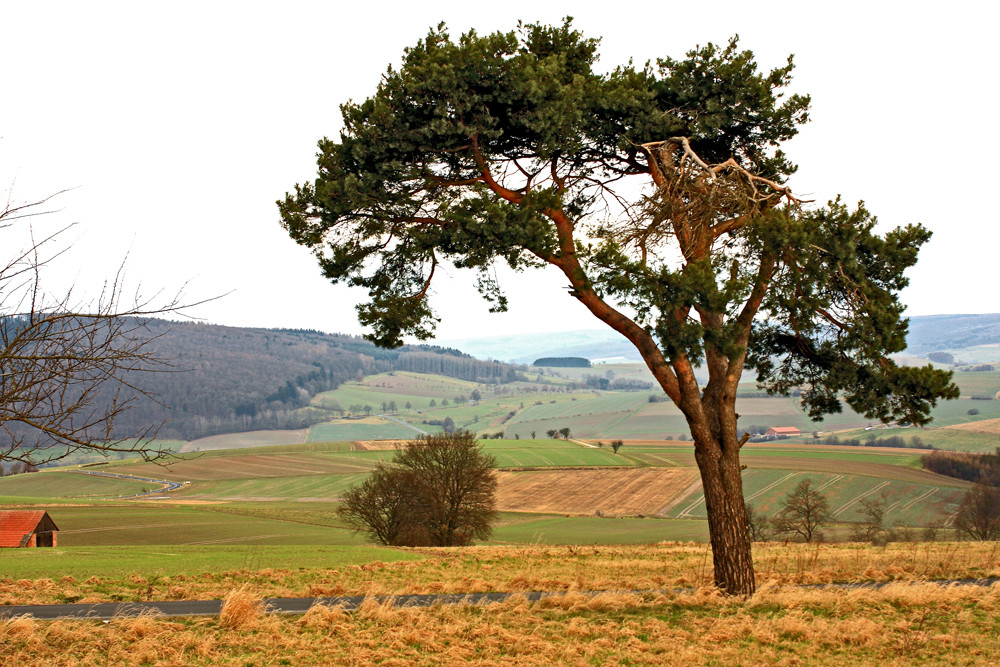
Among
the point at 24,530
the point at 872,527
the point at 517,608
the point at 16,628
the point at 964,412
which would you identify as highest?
the point at 16,628

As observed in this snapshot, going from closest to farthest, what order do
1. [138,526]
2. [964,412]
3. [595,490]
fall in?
[138,526] < [595,490] < [964,412]

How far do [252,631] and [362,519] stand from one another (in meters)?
29.2

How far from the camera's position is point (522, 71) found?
38.9ft

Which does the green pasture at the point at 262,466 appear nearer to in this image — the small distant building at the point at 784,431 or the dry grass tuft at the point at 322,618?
the small distant building at the point at 784,431

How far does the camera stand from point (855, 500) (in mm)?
65438

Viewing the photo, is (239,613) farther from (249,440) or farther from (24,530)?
(249,440)

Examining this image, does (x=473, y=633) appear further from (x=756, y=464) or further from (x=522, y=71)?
(x=756, y=464)

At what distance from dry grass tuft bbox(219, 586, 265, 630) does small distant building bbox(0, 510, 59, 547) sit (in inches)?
1164

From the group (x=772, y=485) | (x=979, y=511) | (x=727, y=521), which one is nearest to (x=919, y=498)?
(x=772, y=485)

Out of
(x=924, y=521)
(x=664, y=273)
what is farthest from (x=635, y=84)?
(x=924, y=521)

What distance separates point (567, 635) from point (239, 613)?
414 centimetres

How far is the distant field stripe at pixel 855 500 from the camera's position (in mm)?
62244

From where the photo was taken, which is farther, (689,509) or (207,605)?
(689,509)

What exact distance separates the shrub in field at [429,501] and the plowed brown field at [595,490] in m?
29.4
